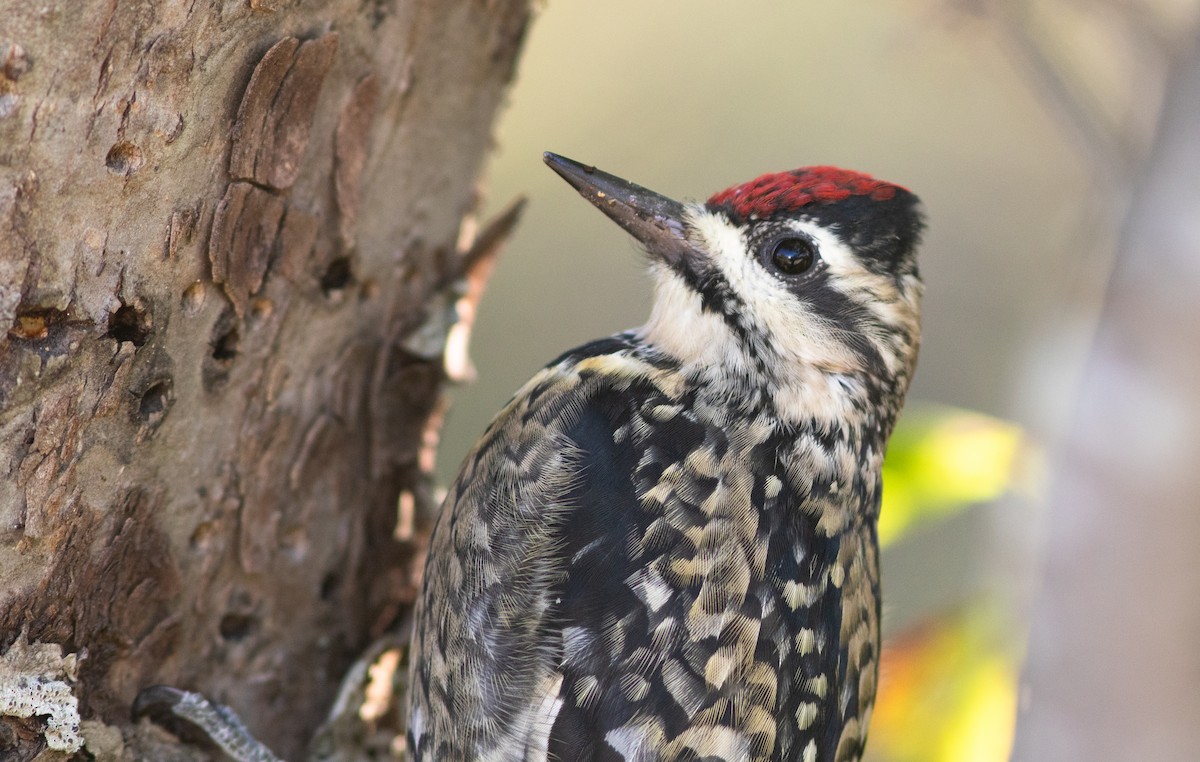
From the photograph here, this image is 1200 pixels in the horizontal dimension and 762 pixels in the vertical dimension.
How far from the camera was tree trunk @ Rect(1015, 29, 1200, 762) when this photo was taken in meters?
2.27

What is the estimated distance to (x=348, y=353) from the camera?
244cm

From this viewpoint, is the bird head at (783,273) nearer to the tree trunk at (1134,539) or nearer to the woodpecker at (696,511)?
the woodpecker at (696,511)

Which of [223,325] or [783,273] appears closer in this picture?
[223,325]

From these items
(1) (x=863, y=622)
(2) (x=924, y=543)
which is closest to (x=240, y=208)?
(1) (x=863, y=622)

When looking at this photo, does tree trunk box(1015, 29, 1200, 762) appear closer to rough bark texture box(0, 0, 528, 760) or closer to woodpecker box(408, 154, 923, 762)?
woodpecker box(408, 154, 923, 762)

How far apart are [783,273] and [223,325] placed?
3.67 ft

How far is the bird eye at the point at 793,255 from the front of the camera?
8.00 feet

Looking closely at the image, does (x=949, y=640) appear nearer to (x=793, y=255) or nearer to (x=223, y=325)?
(x=793, y=255)

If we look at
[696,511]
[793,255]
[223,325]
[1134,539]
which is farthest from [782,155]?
[223,325]

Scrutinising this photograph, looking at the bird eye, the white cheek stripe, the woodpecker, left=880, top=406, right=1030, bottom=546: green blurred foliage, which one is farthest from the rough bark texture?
left=880, top=406, right=1030, bottom=546: green blurred foliage

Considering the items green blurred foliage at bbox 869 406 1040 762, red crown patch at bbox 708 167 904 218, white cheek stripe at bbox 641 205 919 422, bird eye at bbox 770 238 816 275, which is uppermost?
red crown patch at bbox 708 167 904 218

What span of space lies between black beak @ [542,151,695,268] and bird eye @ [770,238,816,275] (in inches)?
7.0

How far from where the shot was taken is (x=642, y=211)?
2471 millimetres

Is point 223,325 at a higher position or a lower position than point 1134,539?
lower
